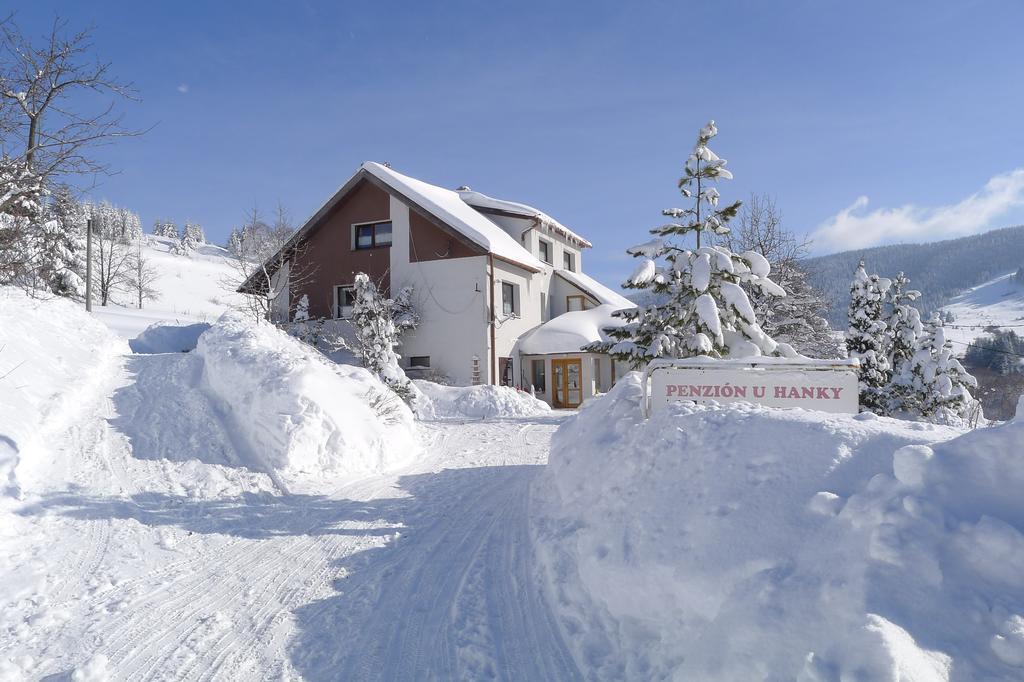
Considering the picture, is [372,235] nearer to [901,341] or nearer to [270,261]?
[270,261]

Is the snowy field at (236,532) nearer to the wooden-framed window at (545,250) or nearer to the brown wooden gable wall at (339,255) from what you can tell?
the brown wooden gable wall at (339,255)

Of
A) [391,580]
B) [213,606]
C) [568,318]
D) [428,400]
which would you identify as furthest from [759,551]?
[568,318]

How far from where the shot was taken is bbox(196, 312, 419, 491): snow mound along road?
8328mm

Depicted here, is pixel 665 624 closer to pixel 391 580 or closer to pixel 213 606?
pixel 391 580

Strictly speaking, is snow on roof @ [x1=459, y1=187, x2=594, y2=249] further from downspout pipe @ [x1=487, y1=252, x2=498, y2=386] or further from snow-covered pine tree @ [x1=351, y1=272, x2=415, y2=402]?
snow-covered pine tree @ [x1=351, y1=272, x2=415, y2=402]

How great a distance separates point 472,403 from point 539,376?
262 inches

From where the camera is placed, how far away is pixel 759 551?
136 inches

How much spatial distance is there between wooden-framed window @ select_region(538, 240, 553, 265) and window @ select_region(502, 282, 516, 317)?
4.78 meters

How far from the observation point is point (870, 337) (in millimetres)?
18938

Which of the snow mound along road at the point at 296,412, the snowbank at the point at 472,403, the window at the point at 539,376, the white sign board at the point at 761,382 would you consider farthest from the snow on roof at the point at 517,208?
the white sign board at the point at 761,382

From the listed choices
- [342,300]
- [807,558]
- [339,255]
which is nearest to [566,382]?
[342,300]

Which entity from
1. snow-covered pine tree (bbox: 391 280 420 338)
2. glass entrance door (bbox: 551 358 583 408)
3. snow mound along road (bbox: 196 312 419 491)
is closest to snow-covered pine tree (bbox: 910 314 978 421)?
glass entrance door (bbox: 551 358 583 408)

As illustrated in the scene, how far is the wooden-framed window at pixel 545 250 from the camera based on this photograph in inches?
1095

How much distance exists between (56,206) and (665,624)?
6671mm
